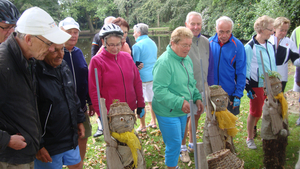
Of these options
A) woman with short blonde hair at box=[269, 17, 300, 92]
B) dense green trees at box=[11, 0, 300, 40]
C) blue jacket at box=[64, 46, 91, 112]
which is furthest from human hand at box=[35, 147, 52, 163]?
dense green trees at box=[11, 0, 300, 40]

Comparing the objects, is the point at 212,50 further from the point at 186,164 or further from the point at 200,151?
the point at 200,151

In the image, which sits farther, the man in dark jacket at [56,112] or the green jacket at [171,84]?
the green jacket at [171,84]

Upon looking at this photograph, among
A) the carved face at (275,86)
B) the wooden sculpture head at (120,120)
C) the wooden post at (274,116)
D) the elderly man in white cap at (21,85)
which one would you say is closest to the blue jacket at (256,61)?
the carved face at (275,86)

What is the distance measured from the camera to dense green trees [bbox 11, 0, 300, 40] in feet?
33.8

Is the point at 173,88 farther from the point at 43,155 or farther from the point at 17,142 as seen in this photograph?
the point at 17,142

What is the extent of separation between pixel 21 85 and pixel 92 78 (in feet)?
3.90

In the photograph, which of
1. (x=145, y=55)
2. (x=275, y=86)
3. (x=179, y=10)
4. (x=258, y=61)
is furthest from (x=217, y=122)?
(x=179, y=10)

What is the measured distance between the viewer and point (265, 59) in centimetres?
382

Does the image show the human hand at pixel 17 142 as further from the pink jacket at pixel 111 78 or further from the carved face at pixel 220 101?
the carved face at pixel 220 101

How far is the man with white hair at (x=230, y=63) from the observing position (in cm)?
352

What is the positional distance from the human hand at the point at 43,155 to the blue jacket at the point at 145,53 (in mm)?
3001

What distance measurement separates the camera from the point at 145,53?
15.9 ft

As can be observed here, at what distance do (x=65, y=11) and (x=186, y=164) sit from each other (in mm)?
31323

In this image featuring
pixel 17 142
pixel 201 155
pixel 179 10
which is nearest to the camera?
pixel 201 155
